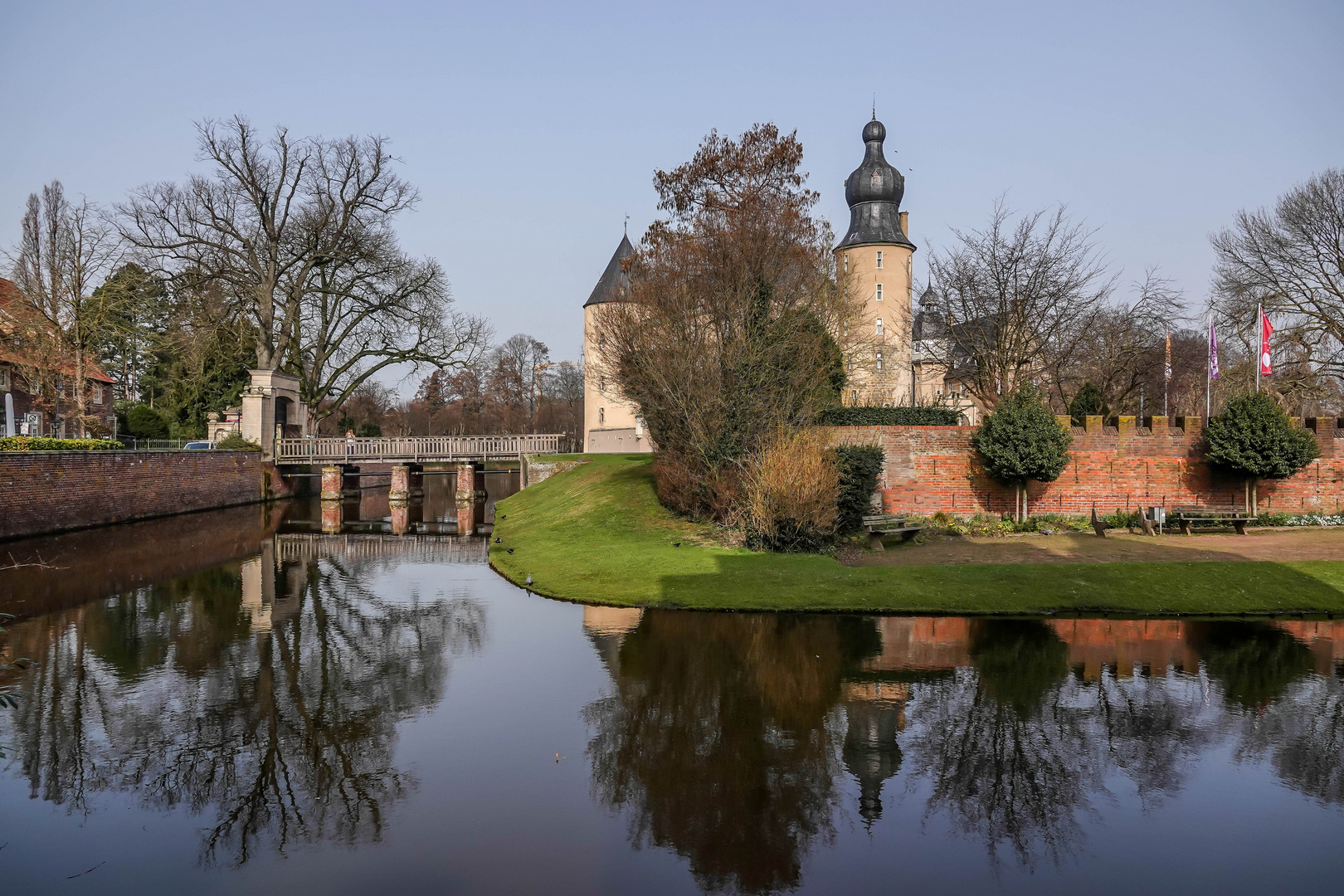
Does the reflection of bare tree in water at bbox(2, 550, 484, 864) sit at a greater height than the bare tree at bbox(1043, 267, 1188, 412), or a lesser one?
lesser

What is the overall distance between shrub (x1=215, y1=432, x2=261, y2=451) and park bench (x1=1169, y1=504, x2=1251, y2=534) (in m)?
35.1

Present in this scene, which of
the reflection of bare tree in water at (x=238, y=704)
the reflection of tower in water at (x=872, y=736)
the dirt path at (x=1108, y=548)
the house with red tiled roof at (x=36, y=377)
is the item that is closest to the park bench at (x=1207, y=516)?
the dirt path at (x=1108, y=548)

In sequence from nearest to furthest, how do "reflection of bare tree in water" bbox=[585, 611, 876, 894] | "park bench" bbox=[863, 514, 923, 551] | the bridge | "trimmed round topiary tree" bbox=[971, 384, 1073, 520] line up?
"reflection of bare tree in water" bbox=[585, 611, 876, 894]
"park bench" bbox=[863, 514, 923, 551]
"trimmed round topiary tree" bbox=[971, 384, 1073, 520]
the bridge

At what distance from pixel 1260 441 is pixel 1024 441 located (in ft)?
19.5

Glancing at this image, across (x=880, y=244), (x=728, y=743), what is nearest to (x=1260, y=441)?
(x=728, y=743)

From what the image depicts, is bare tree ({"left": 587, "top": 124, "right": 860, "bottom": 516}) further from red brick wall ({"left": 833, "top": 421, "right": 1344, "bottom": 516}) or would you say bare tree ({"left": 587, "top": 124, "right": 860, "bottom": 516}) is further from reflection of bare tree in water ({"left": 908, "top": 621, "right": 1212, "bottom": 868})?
reflection of bare tree in water ({"left": 908, "top": 621, "right": 1212, "bottom": 868})

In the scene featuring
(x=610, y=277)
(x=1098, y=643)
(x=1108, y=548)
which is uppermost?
(x=610, y=277)

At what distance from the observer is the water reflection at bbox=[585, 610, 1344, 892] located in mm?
6570

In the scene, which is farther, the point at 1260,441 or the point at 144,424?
the point at 144,424

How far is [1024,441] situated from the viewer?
67.5 ft

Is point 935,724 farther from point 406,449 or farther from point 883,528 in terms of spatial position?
point 406,449

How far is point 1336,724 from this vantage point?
28.3ft

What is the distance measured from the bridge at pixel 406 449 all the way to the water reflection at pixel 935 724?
28965 mm

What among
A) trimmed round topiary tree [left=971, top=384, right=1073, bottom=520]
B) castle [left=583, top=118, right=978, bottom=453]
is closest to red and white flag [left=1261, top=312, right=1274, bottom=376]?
trimmed round topiary tree [left=971, top=384, right=1073, bottom=520]
